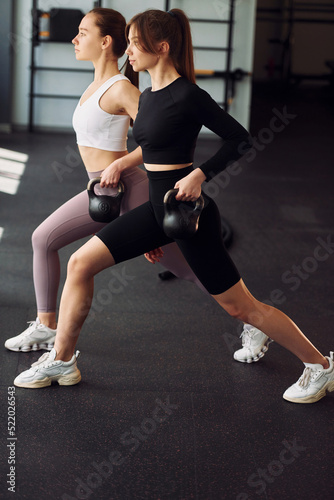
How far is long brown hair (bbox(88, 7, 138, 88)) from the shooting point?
2385 millimetres

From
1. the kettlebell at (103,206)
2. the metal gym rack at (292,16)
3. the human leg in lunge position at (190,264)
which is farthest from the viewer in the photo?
the metal gym rack at (292,16)

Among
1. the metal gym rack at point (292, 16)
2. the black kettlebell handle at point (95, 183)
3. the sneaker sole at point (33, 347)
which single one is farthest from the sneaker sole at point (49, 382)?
the metal gym rack at point (292, 16)

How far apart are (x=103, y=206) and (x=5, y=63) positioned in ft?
19.3

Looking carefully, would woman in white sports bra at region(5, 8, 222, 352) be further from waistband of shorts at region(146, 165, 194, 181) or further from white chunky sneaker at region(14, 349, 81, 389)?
white chunky sneaker at region(14, 349, 81, 389)

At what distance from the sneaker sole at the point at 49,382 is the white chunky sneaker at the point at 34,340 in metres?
0.28

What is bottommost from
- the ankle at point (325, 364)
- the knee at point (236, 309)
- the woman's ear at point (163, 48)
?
the ankle at point (325, 364)

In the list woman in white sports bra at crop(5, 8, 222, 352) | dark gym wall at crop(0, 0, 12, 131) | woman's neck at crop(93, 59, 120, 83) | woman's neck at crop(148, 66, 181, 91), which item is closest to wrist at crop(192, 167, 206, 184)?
woman's neck at crop(148, 66, 181, 91)

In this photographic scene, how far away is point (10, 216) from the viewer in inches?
185

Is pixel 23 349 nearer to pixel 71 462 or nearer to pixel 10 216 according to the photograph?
pixel 71 462

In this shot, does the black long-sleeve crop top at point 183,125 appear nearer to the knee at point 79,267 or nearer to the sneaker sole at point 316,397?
the knee at point 79,267

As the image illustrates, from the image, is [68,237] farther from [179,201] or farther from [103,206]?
[179,201]

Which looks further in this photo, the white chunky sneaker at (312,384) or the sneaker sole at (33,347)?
the sneaker sole at (33,347)

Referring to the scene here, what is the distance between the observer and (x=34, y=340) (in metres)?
2.70

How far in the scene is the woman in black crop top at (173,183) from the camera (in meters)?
2.04
